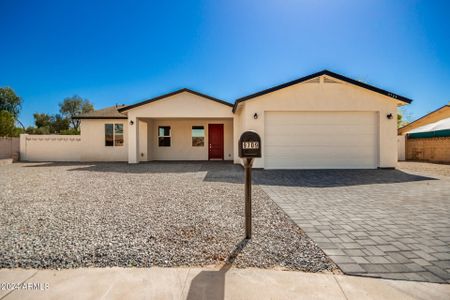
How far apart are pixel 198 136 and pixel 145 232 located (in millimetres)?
12950

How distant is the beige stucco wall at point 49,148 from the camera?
615 inches

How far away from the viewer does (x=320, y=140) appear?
407 inches

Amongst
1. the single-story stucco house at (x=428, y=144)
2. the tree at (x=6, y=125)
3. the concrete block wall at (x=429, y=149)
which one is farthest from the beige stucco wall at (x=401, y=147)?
the tree at (x=6, y=125)

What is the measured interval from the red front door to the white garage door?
19.8ft

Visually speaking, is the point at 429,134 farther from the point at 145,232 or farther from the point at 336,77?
the point at 145,232

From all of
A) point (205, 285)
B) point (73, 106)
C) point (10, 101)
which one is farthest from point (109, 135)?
point (73, 106)

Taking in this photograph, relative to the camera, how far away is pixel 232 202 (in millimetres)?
5047

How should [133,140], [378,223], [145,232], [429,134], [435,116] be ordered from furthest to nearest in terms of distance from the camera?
[435,116] → [429,134] → [133,140] → [378,223] → [145,232]

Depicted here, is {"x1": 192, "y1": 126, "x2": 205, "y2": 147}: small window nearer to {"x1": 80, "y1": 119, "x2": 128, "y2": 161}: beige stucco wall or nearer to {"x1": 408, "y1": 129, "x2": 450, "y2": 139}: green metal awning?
{"x1": 80, "y1": 119, "x2": 128, "y2": 161}: beige stucco wall

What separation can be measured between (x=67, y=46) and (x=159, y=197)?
42.3ft

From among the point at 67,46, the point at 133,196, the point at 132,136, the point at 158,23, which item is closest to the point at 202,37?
the point at 158,23

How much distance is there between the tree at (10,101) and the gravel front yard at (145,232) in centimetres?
4932

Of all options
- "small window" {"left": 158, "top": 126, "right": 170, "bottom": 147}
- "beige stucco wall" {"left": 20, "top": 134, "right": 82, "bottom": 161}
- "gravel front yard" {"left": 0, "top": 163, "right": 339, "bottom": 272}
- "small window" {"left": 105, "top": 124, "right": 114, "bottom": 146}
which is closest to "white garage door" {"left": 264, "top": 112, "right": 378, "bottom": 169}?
"gravel front yard" {"left": 0, "top": 163, "right": 339, "bottom": 272}

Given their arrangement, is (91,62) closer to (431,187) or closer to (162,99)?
(162,99)
